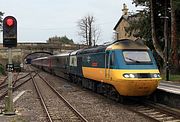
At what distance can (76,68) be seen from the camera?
29.9 meters

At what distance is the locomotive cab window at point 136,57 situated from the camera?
18125 mm

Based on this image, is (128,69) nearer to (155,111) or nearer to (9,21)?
(155,111)

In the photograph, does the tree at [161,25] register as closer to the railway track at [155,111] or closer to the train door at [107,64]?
the train door at [107,64]

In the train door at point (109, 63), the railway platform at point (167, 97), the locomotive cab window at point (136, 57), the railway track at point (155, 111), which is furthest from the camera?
the train door at point (109, 63)

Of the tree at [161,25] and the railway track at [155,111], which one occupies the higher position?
the tree at [161,25]

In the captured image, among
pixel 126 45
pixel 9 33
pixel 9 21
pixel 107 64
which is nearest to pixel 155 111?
pixel 126 45

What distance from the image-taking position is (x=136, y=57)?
18281 mm

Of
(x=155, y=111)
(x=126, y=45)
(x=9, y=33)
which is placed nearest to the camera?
(x=9, y=33)

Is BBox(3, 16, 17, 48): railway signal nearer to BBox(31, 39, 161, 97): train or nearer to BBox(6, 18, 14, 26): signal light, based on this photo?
BBox(6, 18, 14, 26): signal light

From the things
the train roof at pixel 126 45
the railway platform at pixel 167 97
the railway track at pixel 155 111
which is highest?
the train roof at pixel 126 45

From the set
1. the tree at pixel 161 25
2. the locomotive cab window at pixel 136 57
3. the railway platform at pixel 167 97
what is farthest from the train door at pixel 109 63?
the tree at pixel 161 25

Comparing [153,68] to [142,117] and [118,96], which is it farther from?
[142,117]

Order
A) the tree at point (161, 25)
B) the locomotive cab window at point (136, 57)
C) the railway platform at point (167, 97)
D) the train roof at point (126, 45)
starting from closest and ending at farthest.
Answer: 1. the railway platform at point (167, 97)
2. the locomotive cab window at point (136, 57)
3. the train roof at point (126, 45)
4. the tree at point (161, 25)

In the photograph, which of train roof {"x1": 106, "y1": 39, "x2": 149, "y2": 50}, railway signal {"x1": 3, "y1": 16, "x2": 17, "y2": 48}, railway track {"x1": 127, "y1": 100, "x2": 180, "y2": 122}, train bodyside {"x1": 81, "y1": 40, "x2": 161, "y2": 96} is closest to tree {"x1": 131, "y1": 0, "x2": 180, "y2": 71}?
train roof {"x1": 106, "y1": 39, "x2": 149, "y2": 50}
